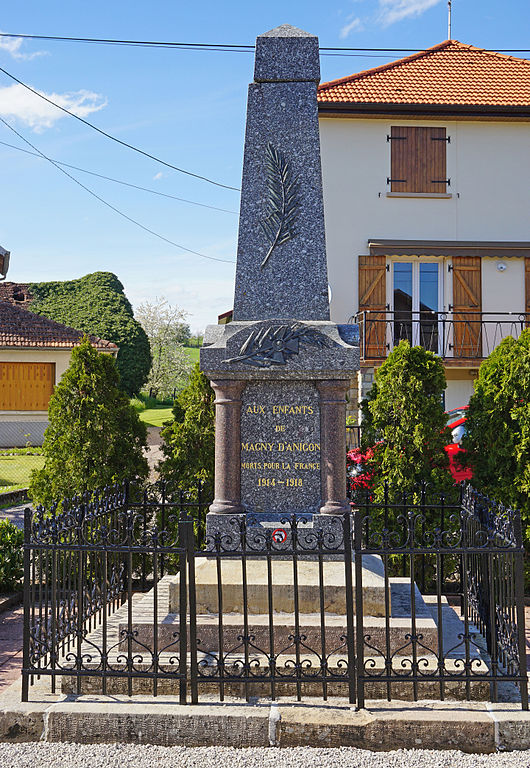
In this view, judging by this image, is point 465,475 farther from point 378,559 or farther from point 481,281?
point 481,281

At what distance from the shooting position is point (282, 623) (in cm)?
491

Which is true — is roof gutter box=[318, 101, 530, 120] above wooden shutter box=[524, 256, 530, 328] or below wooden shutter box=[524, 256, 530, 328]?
above

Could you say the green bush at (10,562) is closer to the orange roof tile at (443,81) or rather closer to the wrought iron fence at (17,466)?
the wrought iron fence at (17,466)

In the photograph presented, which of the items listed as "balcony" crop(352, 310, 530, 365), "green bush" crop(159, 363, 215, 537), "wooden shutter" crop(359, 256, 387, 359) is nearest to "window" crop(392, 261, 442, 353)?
"balcony" crop(352, 310, 530, 365)

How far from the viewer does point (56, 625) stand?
4.79 metres

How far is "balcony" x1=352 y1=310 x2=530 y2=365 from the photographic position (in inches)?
643

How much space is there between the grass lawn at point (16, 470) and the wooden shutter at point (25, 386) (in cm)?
372

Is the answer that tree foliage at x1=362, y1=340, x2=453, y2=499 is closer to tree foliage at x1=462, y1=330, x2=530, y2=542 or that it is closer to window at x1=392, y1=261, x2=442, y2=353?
tree foliage at x1=462, y1=330, x2=530, y2=542

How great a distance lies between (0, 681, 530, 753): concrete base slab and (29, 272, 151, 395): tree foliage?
27390mm

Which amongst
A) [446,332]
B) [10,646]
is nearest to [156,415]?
[446,332]

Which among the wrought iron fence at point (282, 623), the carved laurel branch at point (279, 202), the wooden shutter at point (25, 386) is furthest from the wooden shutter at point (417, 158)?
the wooden shutter at point (25, 386)

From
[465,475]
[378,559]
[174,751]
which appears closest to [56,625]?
[174,751]

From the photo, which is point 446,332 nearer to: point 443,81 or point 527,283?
point 527,283

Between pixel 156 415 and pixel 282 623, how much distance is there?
3150 cm
